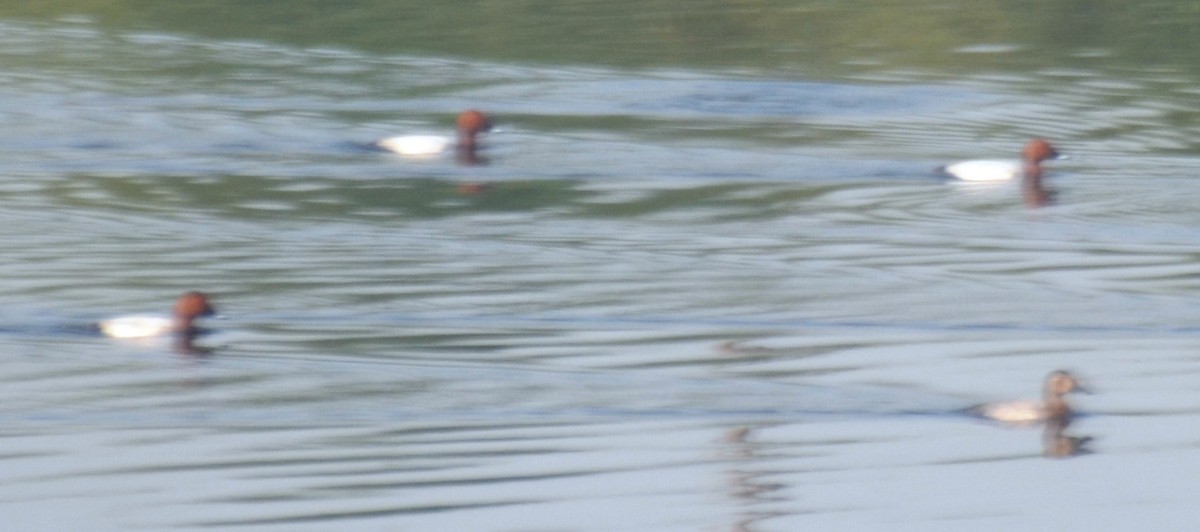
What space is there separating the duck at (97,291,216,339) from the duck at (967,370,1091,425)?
16.1 ft

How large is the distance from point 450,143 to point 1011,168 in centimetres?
525

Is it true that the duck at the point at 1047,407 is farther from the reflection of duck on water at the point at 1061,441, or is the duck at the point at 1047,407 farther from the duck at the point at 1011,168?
the duck at the point at 1011,168

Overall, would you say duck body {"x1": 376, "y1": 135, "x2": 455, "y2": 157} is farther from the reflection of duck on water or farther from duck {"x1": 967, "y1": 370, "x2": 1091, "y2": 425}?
the reflection of duck on water

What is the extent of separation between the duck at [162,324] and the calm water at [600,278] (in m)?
0.11

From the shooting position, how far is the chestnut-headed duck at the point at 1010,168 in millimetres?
20672

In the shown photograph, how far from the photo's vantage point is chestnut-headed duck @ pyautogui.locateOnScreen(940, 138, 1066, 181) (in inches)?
814

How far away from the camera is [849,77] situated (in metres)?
26.8

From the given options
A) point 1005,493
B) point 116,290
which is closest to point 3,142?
point 116,290

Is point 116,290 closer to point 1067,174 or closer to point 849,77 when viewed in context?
point 1067,174

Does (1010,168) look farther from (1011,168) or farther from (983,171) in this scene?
(983,171)

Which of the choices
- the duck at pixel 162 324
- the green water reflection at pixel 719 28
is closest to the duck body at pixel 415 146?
the green water reflection at pixel 719 28

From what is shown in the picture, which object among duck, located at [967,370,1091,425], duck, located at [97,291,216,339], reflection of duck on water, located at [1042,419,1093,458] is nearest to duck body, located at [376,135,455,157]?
duck, located at [97,291,216,339]

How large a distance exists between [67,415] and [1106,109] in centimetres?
1397

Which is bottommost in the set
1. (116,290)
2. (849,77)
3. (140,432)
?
(140,432)
